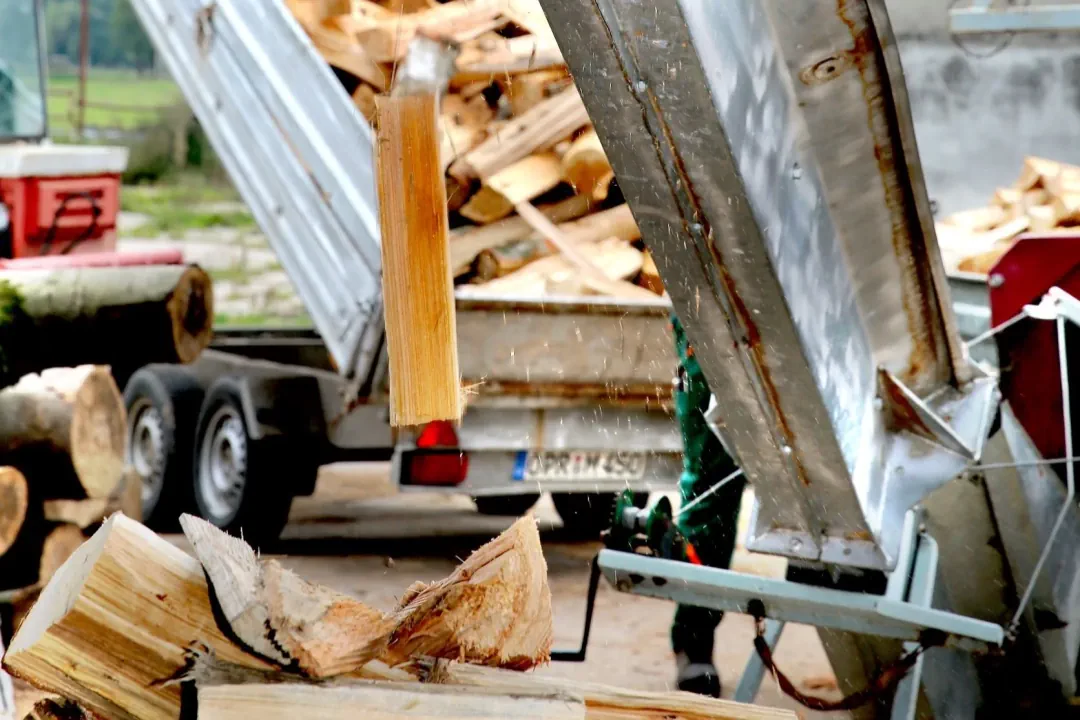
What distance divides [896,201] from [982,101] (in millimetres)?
6907

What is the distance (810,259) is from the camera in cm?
226

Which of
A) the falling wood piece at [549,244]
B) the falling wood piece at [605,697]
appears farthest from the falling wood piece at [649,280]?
the falling wood piece at [605,697]

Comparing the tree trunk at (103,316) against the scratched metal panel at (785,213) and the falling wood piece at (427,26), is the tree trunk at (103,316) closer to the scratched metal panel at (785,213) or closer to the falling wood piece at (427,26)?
the falling wood piece at (427,26)

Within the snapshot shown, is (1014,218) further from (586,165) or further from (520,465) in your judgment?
(520,465)

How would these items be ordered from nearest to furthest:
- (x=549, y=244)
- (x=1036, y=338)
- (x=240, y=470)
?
(x=1036, y=338)
(x=549, y=244)
(x=240, y=470)

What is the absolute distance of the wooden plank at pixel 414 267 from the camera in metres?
2.16

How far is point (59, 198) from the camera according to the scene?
6273 millimetres

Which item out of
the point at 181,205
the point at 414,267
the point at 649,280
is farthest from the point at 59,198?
the point at 181,205

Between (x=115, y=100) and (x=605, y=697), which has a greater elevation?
(x=115, y=100)

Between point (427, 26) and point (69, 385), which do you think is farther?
point (427, 26)

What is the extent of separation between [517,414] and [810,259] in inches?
144

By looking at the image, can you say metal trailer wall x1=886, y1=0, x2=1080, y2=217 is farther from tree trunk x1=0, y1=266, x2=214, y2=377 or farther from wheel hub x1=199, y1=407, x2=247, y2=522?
tree trunk x1=0, y1=266, x2=214, y2=377

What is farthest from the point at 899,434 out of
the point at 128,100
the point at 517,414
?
the point at 128,100

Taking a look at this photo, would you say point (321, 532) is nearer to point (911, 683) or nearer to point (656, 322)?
point (656, 322)
